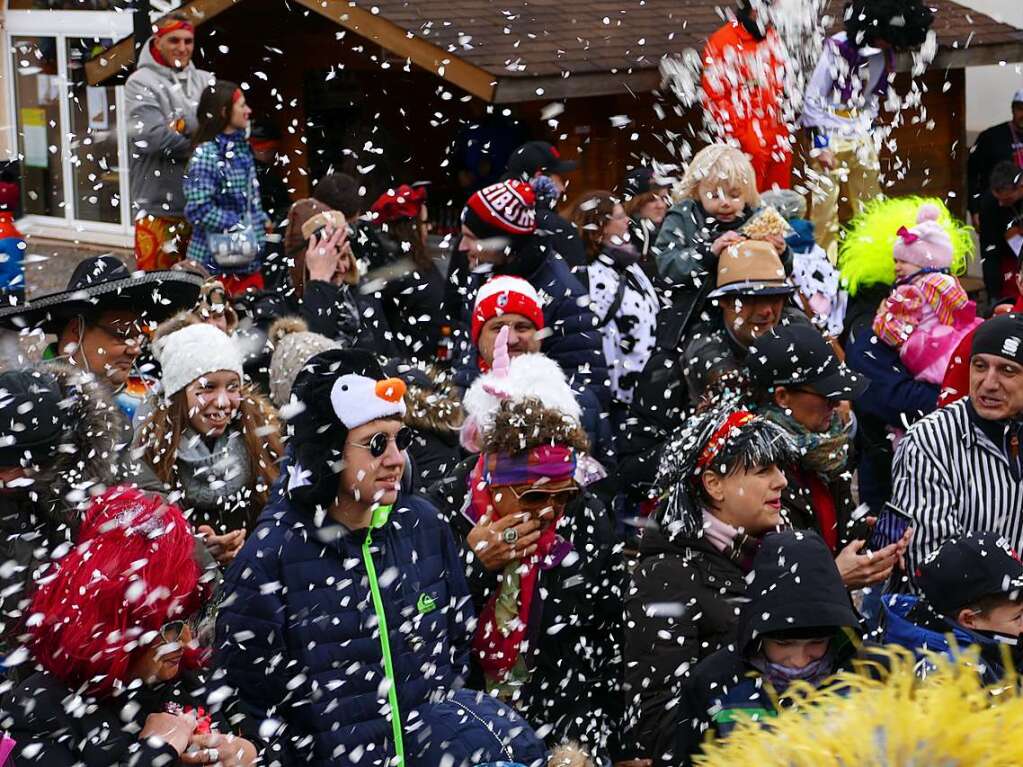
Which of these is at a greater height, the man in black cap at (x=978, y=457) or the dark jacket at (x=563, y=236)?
the dark jacket at (x=563, y=236)

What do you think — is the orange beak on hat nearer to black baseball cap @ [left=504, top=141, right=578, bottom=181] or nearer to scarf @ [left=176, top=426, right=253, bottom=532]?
scarf @ [left=176, top=426, right=253, bottom=532]

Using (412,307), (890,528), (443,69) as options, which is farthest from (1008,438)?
(443,69)

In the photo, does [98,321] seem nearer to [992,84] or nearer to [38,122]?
[992,84]

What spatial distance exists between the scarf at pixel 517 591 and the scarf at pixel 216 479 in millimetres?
911

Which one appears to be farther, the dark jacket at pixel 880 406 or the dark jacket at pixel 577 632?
the dark jacket at pixel 880 406

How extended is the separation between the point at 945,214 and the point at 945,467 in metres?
3.03

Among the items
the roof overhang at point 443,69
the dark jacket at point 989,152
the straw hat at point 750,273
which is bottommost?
the straw hat at point 750,273

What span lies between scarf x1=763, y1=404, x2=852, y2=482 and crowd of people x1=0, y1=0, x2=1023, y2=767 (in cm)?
1

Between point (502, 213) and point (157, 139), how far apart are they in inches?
144

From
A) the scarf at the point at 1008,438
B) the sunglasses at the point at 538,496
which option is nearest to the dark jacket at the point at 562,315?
the scarf at the point at 1008,438

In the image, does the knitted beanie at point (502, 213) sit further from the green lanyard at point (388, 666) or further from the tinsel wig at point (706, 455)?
the green lanyard at point (388, 666)

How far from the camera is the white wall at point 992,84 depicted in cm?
1505

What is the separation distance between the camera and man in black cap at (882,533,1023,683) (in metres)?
4.61

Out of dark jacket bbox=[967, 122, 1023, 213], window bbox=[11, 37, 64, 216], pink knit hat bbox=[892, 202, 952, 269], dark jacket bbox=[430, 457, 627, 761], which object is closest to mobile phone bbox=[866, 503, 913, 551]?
dark jacket bbox=[430, 457, 627, 761]
